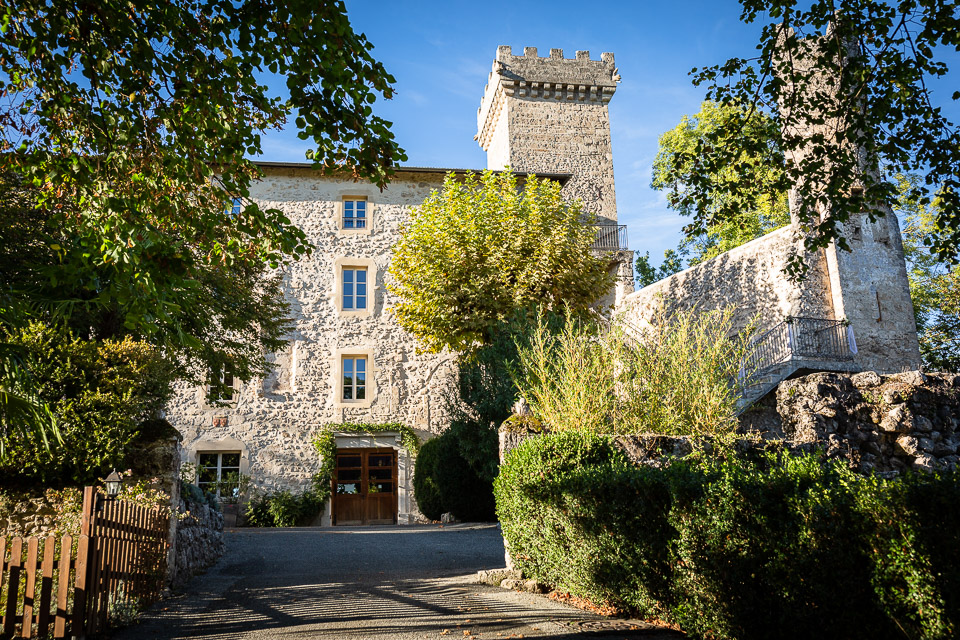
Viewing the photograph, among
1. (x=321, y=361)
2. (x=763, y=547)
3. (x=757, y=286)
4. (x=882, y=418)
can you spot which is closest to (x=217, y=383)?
(x=321, y=361)

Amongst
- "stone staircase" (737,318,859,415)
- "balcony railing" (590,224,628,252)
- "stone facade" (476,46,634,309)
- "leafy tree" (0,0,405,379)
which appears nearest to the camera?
"leafy tree" (0,0,405,379)

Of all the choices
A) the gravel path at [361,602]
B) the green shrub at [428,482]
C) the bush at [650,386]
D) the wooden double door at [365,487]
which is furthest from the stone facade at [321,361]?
the bush at [650,386]

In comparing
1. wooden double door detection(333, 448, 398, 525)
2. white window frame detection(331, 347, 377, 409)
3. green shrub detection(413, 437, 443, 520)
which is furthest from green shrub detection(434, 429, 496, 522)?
white window frame detection(331, 347, 377, 409)

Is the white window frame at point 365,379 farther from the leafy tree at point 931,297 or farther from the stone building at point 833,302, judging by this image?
the leafy tree at point 931,297

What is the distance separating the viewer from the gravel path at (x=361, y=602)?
468 centimetres

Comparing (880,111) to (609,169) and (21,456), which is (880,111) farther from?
(609,169)

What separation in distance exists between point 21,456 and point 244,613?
288 cm

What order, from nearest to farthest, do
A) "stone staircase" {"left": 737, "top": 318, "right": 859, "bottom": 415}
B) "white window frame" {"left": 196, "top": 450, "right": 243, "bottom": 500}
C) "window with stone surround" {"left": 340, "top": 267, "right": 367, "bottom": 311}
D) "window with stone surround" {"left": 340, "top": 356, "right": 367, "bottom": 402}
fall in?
"stone staircase" {"left": 737, "top": 318, "right": 859, "bottom": 415}
"white window frame" {"left": 196, "top": 450, "right": 243, "bottom": 500}
"window with stone surround" {"left": 340, "top": 356, "right": 367, "bottom": 402}
"window with stone surround" {"left": 340, "top": 267, "right": 367, "bottom": 311}

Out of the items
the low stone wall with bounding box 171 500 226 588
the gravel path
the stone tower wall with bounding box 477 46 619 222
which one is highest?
the stone tower wall with bounding box 477 46 619 222

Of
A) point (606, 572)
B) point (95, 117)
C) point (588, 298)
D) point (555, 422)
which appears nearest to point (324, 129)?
point (95, 117)

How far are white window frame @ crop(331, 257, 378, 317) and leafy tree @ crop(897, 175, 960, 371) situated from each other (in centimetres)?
1339

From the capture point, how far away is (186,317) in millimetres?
9359

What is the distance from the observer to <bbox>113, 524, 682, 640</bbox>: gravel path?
4.68 m

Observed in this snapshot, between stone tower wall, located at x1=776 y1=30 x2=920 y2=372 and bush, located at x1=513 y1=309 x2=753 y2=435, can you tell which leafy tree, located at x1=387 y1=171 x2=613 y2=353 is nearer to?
stone tower wall, located at x1=776 y1=30 x2=920 y2=372
